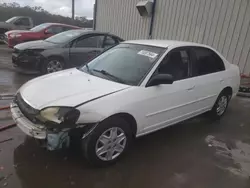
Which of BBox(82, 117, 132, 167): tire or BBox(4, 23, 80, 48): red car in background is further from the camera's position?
BBox(4, 23, 80, 48): red car in background

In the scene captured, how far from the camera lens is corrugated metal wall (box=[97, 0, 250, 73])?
8.02 meters

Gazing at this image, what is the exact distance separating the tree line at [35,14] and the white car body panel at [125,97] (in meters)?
21.2

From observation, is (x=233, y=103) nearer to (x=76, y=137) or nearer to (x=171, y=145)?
(x=171, y=145)

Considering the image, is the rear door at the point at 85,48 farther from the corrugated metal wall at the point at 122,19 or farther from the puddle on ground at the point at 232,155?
the puddle on ground at the point at 232,155

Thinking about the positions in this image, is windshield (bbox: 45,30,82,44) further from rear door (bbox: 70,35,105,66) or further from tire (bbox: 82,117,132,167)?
tire (bbox: 82,117,132,167)

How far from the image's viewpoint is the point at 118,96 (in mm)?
3078

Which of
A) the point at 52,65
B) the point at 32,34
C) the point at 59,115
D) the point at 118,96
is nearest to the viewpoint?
the point at 59,115

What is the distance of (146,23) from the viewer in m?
11.4

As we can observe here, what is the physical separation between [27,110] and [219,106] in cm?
367

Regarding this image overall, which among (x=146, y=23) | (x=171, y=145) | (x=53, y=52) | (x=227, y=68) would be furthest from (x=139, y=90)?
(x=146, y=23)

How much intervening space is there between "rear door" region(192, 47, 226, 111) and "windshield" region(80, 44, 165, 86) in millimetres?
864

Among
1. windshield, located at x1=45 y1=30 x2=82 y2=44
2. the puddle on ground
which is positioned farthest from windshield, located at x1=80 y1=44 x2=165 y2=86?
windshield, located at x1=45 y1=30 x2=82 y2=44

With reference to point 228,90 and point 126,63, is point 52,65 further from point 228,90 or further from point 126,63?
point 228,90

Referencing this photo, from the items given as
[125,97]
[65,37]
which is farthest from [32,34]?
[125,97]
